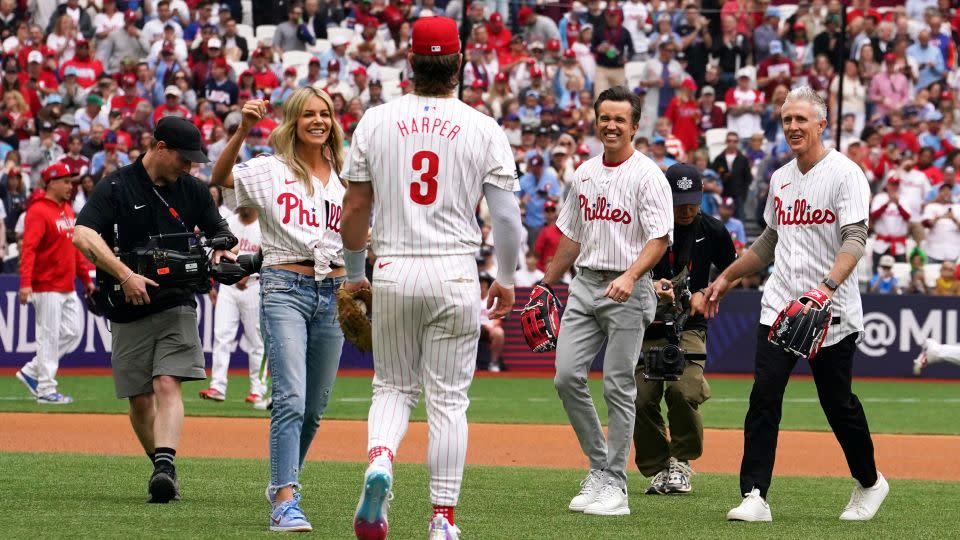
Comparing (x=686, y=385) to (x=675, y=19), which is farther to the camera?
(x=675, y=19)

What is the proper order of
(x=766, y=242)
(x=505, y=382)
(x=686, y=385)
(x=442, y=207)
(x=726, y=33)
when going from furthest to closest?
(x=726, y=33) → (x=505, y=382) → (x=686, y=385) → (x=766, y=242) → (x=442, y=207)

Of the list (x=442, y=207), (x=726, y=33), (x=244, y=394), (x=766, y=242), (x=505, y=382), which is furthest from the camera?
(x=726, y=33)

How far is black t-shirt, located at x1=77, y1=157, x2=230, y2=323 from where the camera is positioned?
7.65 m

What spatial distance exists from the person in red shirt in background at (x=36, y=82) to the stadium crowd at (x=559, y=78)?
3 centimetres

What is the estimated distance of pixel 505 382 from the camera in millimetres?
18094

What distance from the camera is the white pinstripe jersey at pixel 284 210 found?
6945mm

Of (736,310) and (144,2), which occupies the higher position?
(144,2)

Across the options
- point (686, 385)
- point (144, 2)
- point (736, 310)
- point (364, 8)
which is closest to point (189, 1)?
point (144, 2)

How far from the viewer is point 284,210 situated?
22.8 ft

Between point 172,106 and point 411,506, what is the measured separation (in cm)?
1515

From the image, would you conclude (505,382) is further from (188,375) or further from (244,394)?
(188,375)

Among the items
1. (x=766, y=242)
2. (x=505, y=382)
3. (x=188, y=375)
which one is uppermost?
(x=766, y=242)

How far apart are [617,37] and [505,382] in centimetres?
801

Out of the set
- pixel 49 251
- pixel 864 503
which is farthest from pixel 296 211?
pixel 49 251
